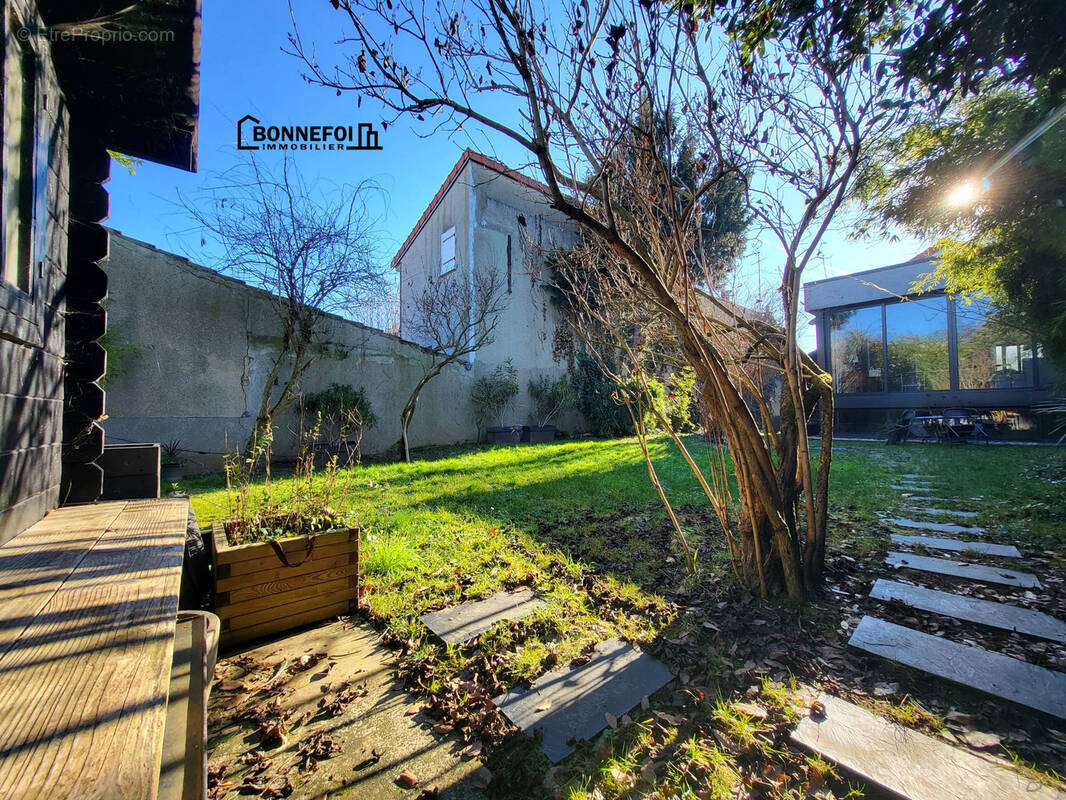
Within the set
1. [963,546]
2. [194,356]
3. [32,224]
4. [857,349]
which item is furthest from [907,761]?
[857,349]

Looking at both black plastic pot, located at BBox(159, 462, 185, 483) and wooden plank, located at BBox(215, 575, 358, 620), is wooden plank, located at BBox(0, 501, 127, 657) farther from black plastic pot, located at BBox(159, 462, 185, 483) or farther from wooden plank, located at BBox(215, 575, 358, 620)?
black plastic pot, located at BBox(159, 462, 185, 483)

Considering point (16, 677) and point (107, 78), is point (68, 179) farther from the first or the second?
point (16, 677)

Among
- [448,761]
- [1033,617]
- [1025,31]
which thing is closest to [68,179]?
[448,761]

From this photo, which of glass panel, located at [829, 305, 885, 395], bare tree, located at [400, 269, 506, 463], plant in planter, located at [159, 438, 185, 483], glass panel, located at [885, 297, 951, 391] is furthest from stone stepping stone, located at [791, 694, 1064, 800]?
glass panel, located at [829, 305, 885, 395]

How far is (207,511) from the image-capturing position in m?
4.16

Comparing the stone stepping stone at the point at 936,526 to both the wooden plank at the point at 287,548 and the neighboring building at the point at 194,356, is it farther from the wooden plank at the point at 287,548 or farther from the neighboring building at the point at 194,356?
the neighboring building at the point at 194,356

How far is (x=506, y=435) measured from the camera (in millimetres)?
10539

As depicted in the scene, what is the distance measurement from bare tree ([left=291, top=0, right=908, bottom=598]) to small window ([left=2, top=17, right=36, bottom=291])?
1.10m

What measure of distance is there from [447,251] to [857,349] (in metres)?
11.8

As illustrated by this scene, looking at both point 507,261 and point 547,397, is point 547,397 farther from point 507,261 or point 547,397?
point 507,261

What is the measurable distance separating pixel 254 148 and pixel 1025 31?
7700 mm

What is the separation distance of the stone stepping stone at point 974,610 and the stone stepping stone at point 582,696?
162 cm

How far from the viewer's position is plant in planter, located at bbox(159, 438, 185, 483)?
20.3ft

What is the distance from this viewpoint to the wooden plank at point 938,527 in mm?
3725
